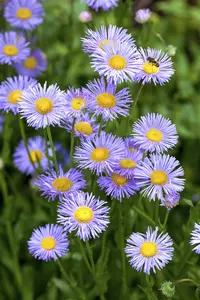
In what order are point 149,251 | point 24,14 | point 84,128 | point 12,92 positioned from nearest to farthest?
point 149,251, point 84,128, point 12,92, point 24,14

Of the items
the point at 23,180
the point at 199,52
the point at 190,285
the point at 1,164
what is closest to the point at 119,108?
the point at 1,164

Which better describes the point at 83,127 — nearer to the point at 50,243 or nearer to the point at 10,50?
the point at 50,243

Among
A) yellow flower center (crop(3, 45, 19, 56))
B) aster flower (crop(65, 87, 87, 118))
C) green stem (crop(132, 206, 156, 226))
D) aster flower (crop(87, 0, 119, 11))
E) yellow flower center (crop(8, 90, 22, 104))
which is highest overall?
aster flower (crop(87, 0, 119, 11))

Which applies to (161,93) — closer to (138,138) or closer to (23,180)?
(23,180)

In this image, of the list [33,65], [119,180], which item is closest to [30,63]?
[33,65]

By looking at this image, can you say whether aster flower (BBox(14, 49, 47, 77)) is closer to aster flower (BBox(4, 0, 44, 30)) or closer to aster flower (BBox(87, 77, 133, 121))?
aster flower (BBox(4, 0, 44, 30))

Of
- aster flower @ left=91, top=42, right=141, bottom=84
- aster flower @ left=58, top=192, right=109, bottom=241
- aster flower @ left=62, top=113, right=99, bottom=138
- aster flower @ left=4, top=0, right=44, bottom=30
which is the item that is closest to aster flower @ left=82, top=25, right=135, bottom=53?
aster flower @ left=91, top=42, right=141, bottom=84
